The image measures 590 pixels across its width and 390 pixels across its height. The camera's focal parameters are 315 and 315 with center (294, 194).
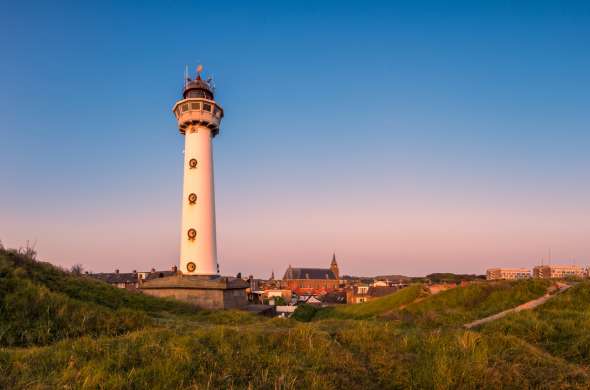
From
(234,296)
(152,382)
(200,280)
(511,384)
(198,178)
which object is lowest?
(234,296)

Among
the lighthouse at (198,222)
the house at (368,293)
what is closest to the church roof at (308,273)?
the house at (368,293)

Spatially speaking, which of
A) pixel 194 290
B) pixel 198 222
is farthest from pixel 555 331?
pixel 198 222

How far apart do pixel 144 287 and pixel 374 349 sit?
23.3 meters

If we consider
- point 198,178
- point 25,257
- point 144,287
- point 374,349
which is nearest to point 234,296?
point 144,287

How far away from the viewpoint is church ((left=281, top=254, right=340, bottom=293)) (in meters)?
123

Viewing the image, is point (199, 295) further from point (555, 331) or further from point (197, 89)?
point (555, 331)

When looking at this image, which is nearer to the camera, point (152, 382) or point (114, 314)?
point (152, 382)

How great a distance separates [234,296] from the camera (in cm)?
2675

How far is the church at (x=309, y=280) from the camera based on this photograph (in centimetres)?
12256

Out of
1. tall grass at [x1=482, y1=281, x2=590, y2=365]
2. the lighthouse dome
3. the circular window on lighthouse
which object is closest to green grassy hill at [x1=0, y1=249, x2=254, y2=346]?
tall grass at [x1=482, y1=281, x2=590, y2=365]

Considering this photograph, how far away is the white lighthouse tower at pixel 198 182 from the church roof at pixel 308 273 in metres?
101

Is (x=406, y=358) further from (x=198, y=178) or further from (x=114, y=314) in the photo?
(x=198, y=178)

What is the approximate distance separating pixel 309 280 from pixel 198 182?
10435 cm

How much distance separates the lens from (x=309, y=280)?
12550 centimetres
